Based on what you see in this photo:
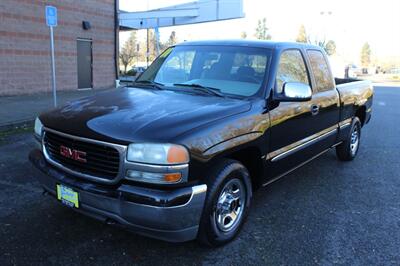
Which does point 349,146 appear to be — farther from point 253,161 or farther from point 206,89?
point 206,89

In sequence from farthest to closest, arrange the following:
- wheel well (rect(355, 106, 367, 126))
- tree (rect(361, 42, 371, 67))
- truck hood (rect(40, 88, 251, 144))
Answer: tree (rect(361, 42, 371, 67)), wheel well (rect(355, 106, 367, 126)), truck hood (rect(40, 88, 251, 144))

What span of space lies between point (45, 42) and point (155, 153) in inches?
532

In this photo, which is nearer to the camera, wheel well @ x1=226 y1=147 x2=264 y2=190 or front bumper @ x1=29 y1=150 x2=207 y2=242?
front bumper @ x1=29 y1=150 x2=207 y2=242

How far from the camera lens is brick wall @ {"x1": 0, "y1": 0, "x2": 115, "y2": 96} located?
535 inches

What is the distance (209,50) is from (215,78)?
48 cm

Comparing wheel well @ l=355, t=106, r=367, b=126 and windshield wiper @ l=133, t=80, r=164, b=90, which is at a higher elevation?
windshield wiper @ l=133, t=80, r=164, b=90

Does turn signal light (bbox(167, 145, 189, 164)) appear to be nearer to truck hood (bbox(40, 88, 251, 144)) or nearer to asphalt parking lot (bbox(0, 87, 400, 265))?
truck hood (bbox(40, 88, 251, 144))

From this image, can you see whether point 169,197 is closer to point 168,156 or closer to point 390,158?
point 168,156

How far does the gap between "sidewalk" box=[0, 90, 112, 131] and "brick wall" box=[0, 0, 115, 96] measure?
0.70 meters

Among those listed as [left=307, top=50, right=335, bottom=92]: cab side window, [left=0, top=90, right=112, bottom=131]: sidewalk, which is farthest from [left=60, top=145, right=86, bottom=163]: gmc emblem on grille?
[left=0, top=90, right=112, bottom=131]: sidewalk

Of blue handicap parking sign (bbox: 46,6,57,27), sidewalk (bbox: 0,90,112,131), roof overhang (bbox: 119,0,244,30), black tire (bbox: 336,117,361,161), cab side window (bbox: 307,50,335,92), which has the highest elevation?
roof overhang (bbox: 119,0,244,30)

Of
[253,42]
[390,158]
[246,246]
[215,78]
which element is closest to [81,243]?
[246,246]

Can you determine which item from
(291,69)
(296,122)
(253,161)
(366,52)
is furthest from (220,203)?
(366,52)

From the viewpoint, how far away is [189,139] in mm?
3115
